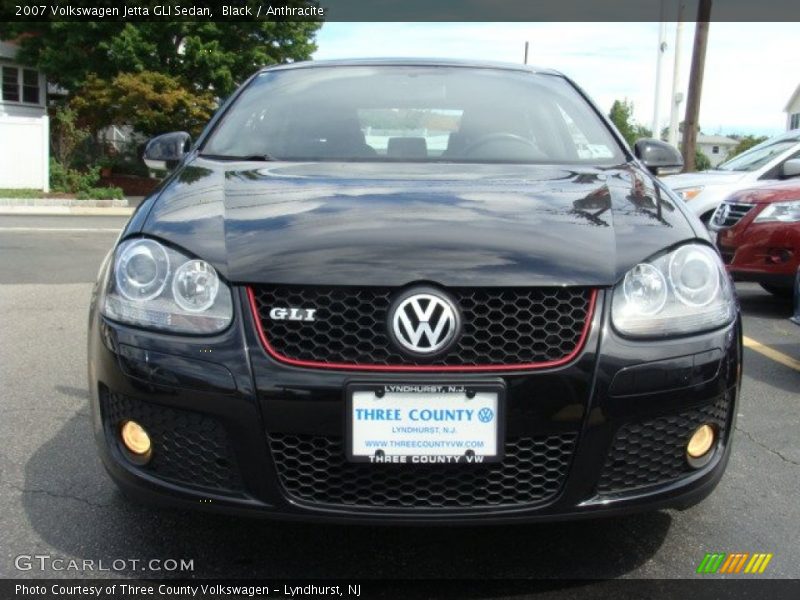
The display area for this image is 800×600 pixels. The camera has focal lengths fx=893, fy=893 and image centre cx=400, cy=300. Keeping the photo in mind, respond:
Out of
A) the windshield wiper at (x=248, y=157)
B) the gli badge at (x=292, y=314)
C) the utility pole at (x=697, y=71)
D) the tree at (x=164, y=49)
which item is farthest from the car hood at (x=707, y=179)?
the tree at (x=164, y=49)

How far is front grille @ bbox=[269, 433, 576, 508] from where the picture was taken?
7.34 ft

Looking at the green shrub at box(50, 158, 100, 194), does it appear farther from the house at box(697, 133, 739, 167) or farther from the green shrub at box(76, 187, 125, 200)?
the house at box(697, 133, 739, 167)

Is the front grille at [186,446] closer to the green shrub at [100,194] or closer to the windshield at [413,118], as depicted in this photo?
the windshield at [413,118]

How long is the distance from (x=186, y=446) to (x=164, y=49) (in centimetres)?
2654

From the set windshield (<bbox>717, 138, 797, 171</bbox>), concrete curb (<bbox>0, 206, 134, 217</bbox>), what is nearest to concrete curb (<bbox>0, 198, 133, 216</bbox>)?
concrete curb (<bbox>0, 206, 134, 217</bbox>)

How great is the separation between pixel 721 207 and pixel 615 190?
5.16 metres

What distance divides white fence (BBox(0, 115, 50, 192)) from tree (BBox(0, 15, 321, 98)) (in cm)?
396

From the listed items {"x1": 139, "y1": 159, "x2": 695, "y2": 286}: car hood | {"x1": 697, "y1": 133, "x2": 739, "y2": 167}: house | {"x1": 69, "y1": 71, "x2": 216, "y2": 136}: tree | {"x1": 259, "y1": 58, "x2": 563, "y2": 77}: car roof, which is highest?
{"x1": 259, "y1": 58, "x2": 563, "y2": 77}: car roof

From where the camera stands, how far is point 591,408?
2.21 m

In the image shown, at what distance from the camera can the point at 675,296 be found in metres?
2.36

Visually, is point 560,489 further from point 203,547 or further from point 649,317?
point 203,547

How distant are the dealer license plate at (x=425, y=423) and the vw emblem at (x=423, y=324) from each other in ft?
0.32

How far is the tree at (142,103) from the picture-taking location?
80.2 feet

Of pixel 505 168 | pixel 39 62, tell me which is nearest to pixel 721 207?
pixel 505 168
